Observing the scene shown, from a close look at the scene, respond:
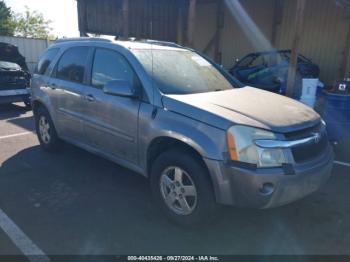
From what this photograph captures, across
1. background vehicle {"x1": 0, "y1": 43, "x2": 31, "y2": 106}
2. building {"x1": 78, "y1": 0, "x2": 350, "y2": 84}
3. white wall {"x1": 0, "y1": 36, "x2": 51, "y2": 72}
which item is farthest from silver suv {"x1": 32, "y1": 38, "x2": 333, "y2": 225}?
white wall {"x1": 0, "y1": 36, "x2": 51, "y2": 72}

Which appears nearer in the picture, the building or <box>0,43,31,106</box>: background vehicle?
<box>0,43,31,106</box>: background vehicle

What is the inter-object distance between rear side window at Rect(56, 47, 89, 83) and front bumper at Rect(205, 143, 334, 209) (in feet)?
8.04

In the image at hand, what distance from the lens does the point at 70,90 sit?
4.41 m

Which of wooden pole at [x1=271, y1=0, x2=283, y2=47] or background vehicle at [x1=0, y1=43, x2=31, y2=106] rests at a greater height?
wooden pole at [x1=271, y1=0, x2=283, y2=47]

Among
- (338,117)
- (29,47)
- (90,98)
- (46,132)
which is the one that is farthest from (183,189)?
(29,47)

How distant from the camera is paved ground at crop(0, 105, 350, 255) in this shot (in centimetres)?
290

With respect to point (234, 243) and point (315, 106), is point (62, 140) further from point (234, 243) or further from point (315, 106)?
point (315, 106)

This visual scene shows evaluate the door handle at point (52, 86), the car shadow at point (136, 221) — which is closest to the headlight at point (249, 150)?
the car shadow at point (136, 221)

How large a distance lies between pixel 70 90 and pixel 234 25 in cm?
1185

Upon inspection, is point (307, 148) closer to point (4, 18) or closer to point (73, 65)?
point (73, 65)

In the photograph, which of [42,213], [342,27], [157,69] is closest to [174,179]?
[157,69]

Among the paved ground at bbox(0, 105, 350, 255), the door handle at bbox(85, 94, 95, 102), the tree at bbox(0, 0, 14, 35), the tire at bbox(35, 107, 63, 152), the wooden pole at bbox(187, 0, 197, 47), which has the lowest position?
the paved ground at bbox(0, 105, 350, 255)

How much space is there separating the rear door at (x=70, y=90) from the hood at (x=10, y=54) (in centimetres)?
591

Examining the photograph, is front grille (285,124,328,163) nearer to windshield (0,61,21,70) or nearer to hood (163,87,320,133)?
hood (163,87,320,133)
